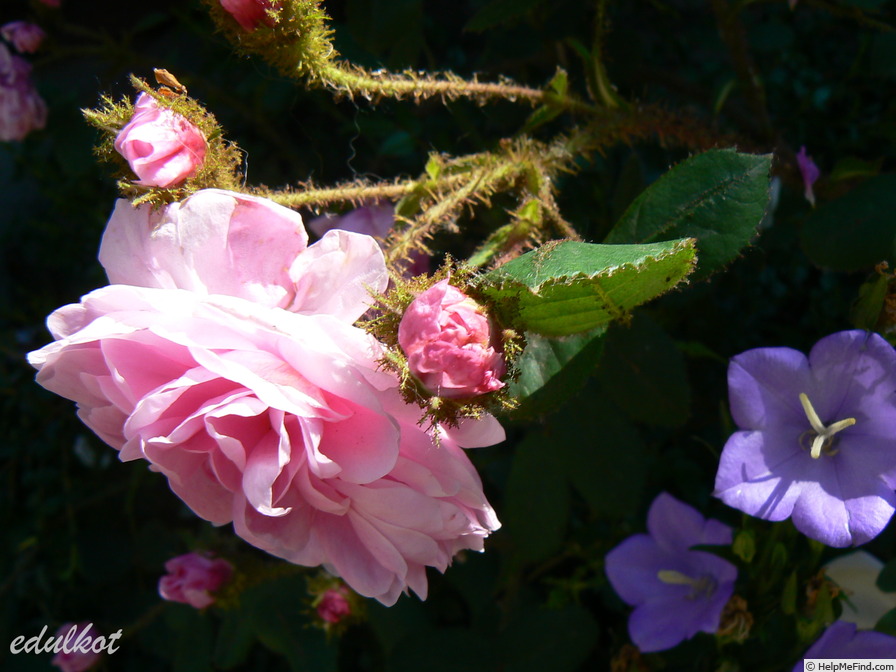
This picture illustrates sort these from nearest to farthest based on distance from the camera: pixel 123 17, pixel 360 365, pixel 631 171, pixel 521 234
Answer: pixel 360 365
pixel 521 234
pixel 631 171
pixel 123 17

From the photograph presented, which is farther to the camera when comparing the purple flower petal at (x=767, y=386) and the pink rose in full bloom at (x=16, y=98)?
the pink rose in full bloom at (x=16, y=98)

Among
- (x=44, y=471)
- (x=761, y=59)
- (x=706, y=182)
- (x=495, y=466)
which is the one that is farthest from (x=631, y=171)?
(x=44, y=471)

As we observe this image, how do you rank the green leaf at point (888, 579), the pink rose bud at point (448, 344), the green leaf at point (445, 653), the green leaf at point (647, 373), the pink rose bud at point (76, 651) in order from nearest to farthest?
the pink rose bud at point (448, 344), the green leaf at point (888, 579), the green leaf at point (647, 373), the green leaf at point (445, 653), the pink rose bud at point (76, 651)

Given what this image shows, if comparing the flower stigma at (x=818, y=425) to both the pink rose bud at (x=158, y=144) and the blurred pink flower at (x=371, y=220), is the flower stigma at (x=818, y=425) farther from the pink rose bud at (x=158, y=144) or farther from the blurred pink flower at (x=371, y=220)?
the pink rose bud at (x=158, y=144)

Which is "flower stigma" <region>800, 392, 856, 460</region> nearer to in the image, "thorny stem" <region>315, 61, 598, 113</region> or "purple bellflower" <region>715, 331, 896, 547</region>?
"purple bellflower" <region>715, 331, 896, 547</region>

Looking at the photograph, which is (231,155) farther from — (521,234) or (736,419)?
(736,419)

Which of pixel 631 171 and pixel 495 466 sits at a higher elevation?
pixel 631 171

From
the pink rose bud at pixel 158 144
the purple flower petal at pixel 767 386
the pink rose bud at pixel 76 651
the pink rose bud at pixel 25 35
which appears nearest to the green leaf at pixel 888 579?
the purple flower petal at pixel 767 386
